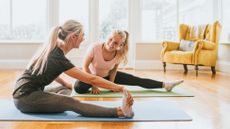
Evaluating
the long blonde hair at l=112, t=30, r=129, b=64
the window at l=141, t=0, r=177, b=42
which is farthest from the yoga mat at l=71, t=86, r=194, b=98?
the window at l=141, t=0, r=177, b=42

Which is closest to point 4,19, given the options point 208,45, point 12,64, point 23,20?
point 23,20

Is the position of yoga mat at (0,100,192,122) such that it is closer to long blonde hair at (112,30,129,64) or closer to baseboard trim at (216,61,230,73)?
long blonde hair at (112,30,129,64)

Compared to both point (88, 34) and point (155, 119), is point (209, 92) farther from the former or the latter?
point (88, 34)

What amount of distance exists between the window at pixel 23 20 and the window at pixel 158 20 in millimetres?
2153

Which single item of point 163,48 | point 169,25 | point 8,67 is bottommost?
point 8,67

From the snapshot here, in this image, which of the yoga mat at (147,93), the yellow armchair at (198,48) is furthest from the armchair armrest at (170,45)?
the yoga mat at (147,93)

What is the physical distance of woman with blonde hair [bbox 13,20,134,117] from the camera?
225cm

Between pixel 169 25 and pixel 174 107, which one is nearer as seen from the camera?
pixel 174 107

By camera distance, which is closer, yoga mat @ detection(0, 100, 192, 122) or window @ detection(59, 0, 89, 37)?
yoga mat @ detection(0, 100, 192, 122)

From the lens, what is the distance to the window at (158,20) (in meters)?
7.30

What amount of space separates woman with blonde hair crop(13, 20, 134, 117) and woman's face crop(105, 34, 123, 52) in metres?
0.79

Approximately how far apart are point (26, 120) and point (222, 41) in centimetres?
515

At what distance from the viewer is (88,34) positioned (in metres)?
7.25

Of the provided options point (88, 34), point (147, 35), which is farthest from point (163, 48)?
point (88, 34)
